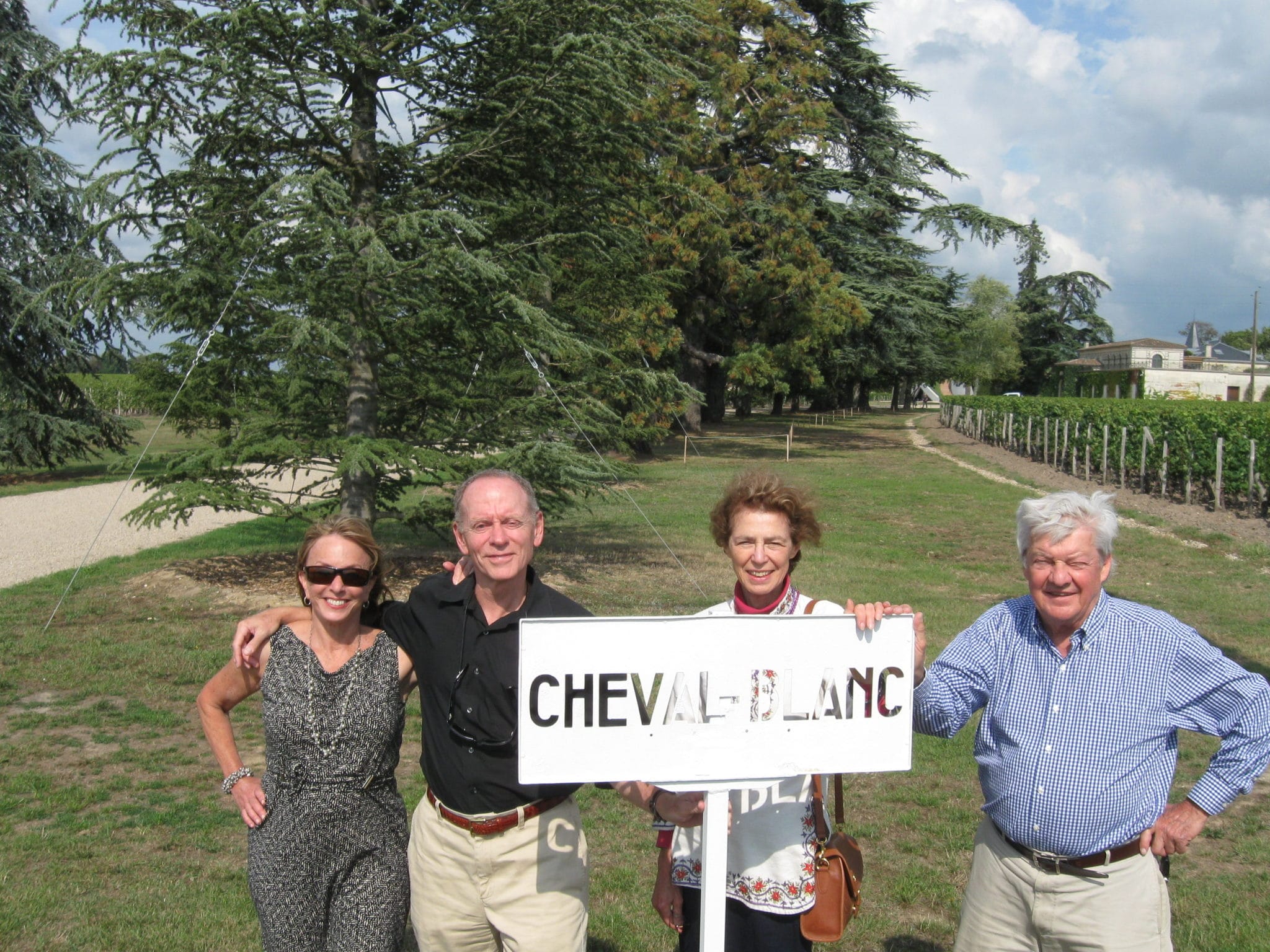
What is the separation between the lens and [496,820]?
8.96 ft

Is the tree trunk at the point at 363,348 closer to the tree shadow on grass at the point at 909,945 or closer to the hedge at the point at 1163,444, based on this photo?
the tree shadow on grass at the point at 909,945

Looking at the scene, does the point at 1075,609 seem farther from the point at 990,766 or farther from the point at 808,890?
the point at 808,890

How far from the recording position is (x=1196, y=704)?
268 centimetres

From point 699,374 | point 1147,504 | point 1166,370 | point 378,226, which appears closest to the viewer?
point 378,226

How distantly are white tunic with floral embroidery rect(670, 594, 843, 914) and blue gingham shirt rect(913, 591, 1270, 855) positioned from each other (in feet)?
1.75

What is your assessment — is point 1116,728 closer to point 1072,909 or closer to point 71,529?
point 1072,909

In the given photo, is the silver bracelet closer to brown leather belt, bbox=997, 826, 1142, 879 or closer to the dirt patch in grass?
brown leather belt, bbox=997, 826, 1142, 879

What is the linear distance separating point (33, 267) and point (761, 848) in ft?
79.9

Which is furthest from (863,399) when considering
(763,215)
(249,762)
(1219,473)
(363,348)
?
(249,762)

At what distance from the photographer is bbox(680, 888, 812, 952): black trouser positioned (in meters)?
2.74

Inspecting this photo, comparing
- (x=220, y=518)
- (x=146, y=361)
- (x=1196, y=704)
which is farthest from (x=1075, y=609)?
(x=220, y=518)

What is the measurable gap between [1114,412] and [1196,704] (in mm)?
24575

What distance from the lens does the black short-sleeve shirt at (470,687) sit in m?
2.72

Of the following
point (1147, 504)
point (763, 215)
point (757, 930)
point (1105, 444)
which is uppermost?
point (763, 215)
